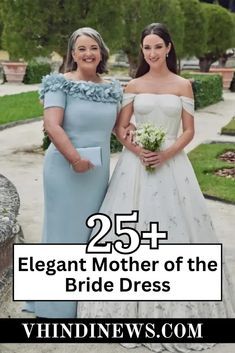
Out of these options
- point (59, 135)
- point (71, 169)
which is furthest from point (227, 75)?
point (59, 135)

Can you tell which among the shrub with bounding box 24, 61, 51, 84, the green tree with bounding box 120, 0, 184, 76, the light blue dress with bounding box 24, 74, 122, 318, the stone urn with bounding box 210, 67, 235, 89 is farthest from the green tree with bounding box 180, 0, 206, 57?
the light blue dress with bounding box 24, 74, 122, 318

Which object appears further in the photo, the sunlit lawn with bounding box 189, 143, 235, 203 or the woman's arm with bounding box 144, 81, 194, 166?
the sunlit lawn with bounding box 189, 143, 235, 203

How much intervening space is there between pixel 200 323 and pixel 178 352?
8.9 inches

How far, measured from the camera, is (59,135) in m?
3.70

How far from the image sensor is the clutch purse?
3812 mm

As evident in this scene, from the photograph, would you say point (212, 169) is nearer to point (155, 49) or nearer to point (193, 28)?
point (155, 49)

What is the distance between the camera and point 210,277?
152 inches

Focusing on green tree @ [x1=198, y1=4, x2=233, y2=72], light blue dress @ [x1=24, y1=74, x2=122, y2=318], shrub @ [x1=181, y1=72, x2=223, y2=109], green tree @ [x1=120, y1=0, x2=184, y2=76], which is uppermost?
light blue dress @ [x1=24, y1=74, x2=122, y2=318]

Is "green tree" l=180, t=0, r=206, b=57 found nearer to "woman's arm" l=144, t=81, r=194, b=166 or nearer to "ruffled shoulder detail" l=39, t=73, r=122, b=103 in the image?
"woman's arm" l=144, t=81, r=194, b=166

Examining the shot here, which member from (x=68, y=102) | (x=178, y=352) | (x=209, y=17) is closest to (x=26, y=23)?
(x=68, y=102)

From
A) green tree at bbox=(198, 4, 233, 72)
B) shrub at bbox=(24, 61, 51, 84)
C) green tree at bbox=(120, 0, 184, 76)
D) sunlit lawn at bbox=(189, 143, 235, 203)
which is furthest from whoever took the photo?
shrub at bbox=(24, 61, 51, 84)

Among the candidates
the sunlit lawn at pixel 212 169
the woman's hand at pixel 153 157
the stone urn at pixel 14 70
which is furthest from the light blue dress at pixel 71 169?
the stone urn at pixel 14 70

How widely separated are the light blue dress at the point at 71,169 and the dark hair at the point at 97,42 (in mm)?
125

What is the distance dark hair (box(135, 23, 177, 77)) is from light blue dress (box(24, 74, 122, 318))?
0.20 m
